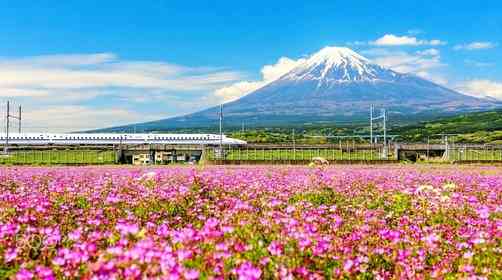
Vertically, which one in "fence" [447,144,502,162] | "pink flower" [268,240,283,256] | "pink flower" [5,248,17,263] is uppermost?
"pink flower" [268,240,283,256]

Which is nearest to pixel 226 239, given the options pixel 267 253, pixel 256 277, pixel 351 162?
pixel 267 253

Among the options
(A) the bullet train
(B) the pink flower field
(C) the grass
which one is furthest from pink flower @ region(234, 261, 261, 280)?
(A) the bullet train

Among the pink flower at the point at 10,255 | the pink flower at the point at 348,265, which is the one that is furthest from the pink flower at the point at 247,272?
the pink flower at the point at 10,255

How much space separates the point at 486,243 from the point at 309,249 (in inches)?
78.9

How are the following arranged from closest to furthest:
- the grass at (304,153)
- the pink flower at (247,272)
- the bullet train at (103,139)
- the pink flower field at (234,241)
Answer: the pink flower at (247,272) < the pink flower field at (234,241) < the grass at (304,153) < the bullet train at (103,139)

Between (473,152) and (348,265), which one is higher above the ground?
(348,265)

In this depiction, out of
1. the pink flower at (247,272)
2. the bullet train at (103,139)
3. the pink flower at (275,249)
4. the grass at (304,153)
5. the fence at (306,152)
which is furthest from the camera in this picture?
the bullet train at (103,139)

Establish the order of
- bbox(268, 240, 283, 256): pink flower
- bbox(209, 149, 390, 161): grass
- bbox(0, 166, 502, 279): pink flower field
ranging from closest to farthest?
bbox(0, 166, 502, 279): pink flower field → bbox(268, 240, 283, 256): pink flower → bbox(209, 149, 390, 161): grass

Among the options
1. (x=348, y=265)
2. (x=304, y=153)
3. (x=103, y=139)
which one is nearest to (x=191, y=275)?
(x=348, y=265)

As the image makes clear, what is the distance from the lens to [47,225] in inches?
266

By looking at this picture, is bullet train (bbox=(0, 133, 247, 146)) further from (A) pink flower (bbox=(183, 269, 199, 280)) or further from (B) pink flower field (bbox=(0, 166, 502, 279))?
(A) pink flower (bbox=(183, 269, 199, 280))

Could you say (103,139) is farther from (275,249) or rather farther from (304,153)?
(275,249)

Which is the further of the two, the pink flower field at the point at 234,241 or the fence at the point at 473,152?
the fence at the point at 473,152

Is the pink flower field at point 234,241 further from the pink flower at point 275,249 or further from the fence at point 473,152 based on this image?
the fence at point 473,152
